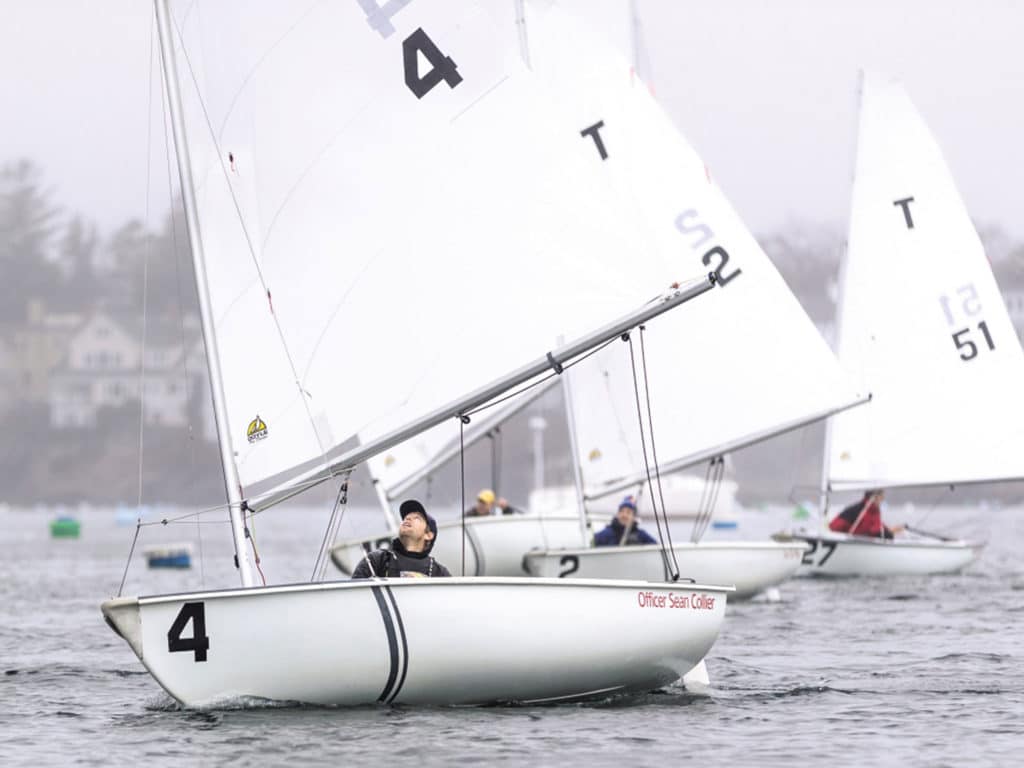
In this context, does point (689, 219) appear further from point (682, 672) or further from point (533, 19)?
point (682, 672)

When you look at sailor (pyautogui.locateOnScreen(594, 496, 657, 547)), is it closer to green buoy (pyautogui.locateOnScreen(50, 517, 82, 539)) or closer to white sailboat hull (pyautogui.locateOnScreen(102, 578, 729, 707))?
white sailboat hull (pyautogui.locateOnScreen(102, 578, 729, 707))

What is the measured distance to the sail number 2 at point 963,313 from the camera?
2948 centimetres

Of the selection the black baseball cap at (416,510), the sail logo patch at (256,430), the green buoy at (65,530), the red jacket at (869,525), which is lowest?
the black baseball cap at (416,510)

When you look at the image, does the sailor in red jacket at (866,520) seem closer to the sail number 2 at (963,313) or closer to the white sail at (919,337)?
the white sail at (919,337)

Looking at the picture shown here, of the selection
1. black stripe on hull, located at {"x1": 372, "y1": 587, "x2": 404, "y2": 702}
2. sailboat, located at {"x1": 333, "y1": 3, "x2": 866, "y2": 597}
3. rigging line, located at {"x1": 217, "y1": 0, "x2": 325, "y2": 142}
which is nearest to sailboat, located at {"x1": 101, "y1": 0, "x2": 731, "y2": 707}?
rigging line, located at {"x1": 217, "y1": 0, "x2": 325, "y2": 142}

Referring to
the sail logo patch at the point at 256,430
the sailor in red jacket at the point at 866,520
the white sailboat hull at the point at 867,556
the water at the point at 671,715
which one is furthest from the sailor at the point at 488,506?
the sail logo patch at the point at 256,430

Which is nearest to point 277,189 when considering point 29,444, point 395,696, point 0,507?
point 395,696

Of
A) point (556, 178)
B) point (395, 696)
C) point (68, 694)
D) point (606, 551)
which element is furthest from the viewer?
point (606, 551)

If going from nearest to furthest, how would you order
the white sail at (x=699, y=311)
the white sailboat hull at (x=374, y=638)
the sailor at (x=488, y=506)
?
the white sailboat hull at (x=374, y=638)
the white sail at (x=699, y=311)
the sailor at (x=488, y=506)

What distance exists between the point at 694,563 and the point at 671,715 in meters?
8.90

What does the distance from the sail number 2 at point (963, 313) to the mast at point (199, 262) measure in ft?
60.9

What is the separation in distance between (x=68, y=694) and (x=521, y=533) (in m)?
9.88

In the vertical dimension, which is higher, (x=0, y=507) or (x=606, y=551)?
(x=0, y=507)

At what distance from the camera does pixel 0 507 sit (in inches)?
4697
